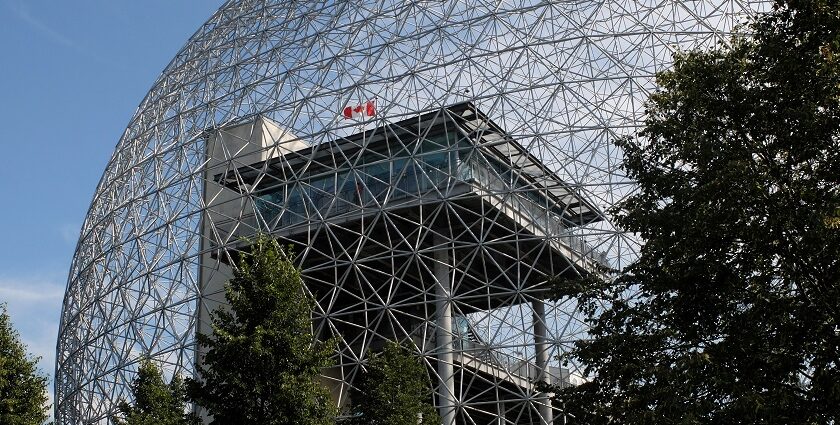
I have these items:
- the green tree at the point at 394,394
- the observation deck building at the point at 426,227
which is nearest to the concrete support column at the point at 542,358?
the observation deck building at the point at 426,227

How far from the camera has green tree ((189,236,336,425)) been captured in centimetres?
1437

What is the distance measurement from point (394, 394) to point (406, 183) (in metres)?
7.68

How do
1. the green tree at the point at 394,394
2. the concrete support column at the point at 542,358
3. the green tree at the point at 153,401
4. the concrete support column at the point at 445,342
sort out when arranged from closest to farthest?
A: 1. the green tree at the point at 394,394
2. the green tree at the point at 153,401
3. the concrete support column at the point at 542,358
4. the concrete support column at the point at 445,342

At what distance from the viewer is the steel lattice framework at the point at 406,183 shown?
2386 cm

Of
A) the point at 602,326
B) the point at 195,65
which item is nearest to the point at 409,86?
the point at 195,65

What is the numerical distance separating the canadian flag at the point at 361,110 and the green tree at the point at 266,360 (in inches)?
439

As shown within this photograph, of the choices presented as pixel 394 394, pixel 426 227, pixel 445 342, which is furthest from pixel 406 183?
pixel 394 394

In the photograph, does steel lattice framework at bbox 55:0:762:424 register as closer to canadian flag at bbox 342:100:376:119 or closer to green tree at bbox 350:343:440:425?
canadian flag at bbox 342:100:376:119

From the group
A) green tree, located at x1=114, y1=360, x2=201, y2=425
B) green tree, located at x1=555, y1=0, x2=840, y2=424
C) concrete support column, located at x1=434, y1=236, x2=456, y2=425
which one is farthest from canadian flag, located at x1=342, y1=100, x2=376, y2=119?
green tree, located at x1=555, y1=0, x2=840, y2=424

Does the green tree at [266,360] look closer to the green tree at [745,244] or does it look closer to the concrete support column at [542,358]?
the green tree at [745,244]

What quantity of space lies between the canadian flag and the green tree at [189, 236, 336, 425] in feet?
36.6

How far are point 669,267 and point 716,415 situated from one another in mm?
1798

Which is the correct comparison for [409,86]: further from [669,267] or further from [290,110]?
[669,267]

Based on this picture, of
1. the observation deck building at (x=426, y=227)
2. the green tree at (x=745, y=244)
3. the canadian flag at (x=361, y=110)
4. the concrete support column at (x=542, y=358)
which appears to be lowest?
the green tree at (x=745, y=244)
